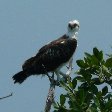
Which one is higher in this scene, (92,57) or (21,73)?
(21,73)

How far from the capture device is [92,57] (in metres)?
7.82

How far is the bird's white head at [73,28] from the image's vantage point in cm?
1306

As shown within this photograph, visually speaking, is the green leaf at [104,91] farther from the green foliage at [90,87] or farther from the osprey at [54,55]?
the osprey at [54,55]

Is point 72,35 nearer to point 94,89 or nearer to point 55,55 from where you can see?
point 55,55

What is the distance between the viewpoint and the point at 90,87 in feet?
24.5

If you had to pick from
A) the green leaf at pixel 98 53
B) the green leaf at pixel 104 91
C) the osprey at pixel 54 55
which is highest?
the osprey at pixel 54 55

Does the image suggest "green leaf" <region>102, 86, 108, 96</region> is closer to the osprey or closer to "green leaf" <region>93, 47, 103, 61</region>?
"green leaf" <region>93, 47, 103, 61</region>

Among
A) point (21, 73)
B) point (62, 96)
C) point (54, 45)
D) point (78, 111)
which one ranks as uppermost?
point (54, 45)

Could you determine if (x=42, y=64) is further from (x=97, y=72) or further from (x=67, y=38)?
(x=97, y=72)

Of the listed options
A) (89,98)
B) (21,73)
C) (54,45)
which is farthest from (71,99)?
(54,45)

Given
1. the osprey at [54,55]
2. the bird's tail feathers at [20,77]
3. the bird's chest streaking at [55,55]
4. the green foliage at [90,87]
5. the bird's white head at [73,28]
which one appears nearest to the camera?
the green foliage at [90,87]

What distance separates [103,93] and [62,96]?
0.59m

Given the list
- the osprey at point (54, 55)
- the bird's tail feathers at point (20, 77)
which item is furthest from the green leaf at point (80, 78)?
the osprey at point (54, 55)

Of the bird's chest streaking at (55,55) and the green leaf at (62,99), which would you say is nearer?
the green leaf at (62,99)
